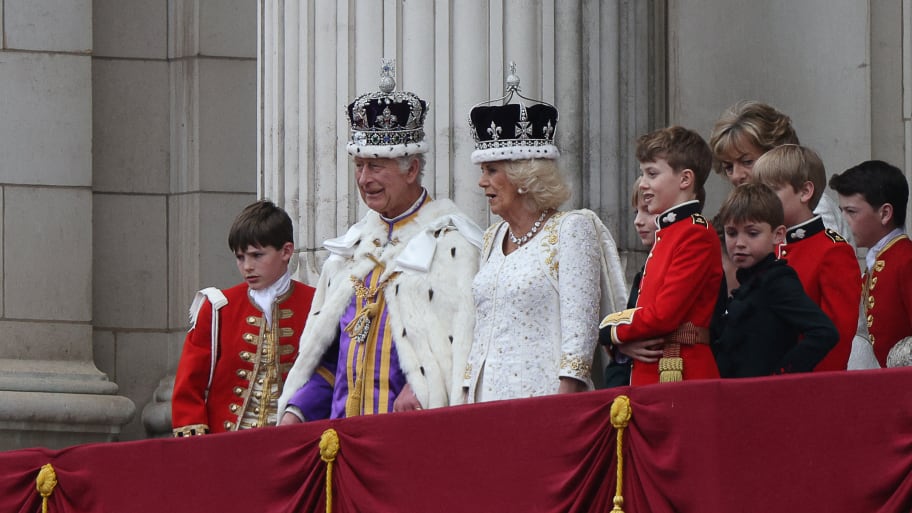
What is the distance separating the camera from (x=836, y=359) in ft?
24.2

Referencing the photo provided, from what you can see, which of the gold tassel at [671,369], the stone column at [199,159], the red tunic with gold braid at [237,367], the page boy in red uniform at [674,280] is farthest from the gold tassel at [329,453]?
the stone column at [199,159]

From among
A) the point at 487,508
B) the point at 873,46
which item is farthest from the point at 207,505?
the point at 873,46

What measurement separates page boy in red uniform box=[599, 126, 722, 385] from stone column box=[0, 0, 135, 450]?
16.5 ft

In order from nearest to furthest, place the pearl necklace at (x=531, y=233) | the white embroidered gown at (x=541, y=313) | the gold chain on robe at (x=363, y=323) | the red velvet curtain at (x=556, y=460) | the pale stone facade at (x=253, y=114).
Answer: the red velvet curtain at (x=556, y=460) → the white embroidered gown at (x=541, y=313) → the pearl necklace at (x=531, y=233) → the gold chain on robe at (x=363, y=323) → the pale stone facade at (x=253, y=114)

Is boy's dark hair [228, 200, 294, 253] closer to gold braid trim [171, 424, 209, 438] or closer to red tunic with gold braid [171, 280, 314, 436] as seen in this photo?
red tunic with gold braid [171, 280, 314, 436]

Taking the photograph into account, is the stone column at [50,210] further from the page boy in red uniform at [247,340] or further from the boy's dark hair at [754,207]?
the boy's dark hair at [754,207]

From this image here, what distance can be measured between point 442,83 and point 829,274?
2.56 metres

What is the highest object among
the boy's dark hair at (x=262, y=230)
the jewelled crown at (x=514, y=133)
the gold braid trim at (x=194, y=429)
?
the jewelled crown at (x=514, y=133)

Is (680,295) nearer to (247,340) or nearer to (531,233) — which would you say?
(531,233)

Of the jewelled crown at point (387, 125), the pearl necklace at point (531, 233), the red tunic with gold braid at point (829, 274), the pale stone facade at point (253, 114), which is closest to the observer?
the red tunic with gold braid at point (829, 274)

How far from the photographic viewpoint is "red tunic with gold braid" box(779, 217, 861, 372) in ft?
24.1

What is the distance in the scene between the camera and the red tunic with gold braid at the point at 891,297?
802cm

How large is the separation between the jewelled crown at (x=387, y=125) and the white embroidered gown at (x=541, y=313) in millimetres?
814

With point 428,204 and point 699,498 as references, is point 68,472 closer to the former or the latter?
point 428,204
